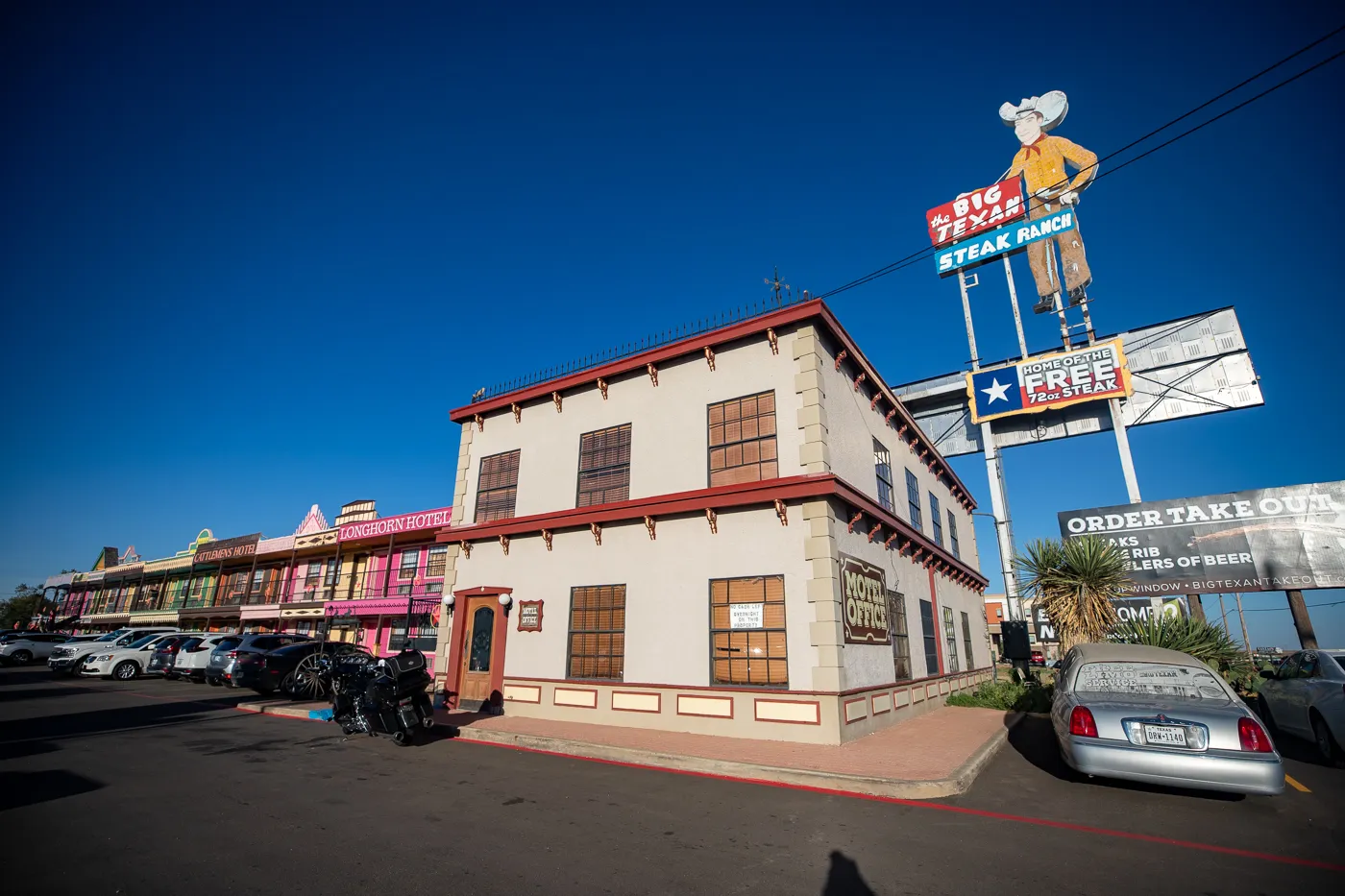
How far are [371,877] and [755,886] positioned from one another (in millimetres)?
2749

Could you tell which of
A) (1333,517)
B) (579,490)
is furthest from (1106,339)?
(579,490)

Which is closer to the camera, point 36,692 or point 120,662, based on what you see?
point 36,692

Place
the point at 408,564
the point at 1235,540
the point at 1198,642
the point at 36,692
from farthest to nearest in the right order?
the point at 408,564 → the point at 1235,540 → the point at 36,692 → the point at 1198,642

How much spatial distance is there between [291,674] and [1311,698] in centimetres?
2121

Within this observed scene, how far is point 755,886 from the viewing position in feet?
14.0

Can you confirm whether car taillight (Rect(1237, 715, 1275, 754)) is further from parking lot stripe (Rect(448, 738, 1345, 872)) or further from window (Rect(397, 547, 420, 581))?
window (Rect(397, 547, 420, 581))

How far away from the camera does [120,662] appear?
70.0 ft

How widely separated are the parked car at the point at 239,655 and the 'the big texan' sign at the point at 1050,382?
28686 millimetres

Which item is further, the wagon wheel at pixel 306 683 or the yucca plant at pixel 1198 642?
the wagon wheel at pixel 306 683

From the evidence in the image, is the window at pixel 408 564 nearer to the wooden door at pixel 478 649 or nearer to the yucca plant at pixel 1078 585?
the wooden door at pixel 478 649

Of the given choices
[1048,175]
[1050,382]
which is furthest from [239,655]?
[1048,175]

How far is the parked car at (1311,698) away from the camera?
8.20 m

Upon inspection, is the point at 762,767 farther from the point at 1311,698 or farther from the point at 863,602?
the point at 1311,698

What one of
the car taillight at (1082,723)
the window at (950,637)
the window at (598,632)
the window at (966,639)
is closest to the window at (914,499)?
the window at (950,637)
